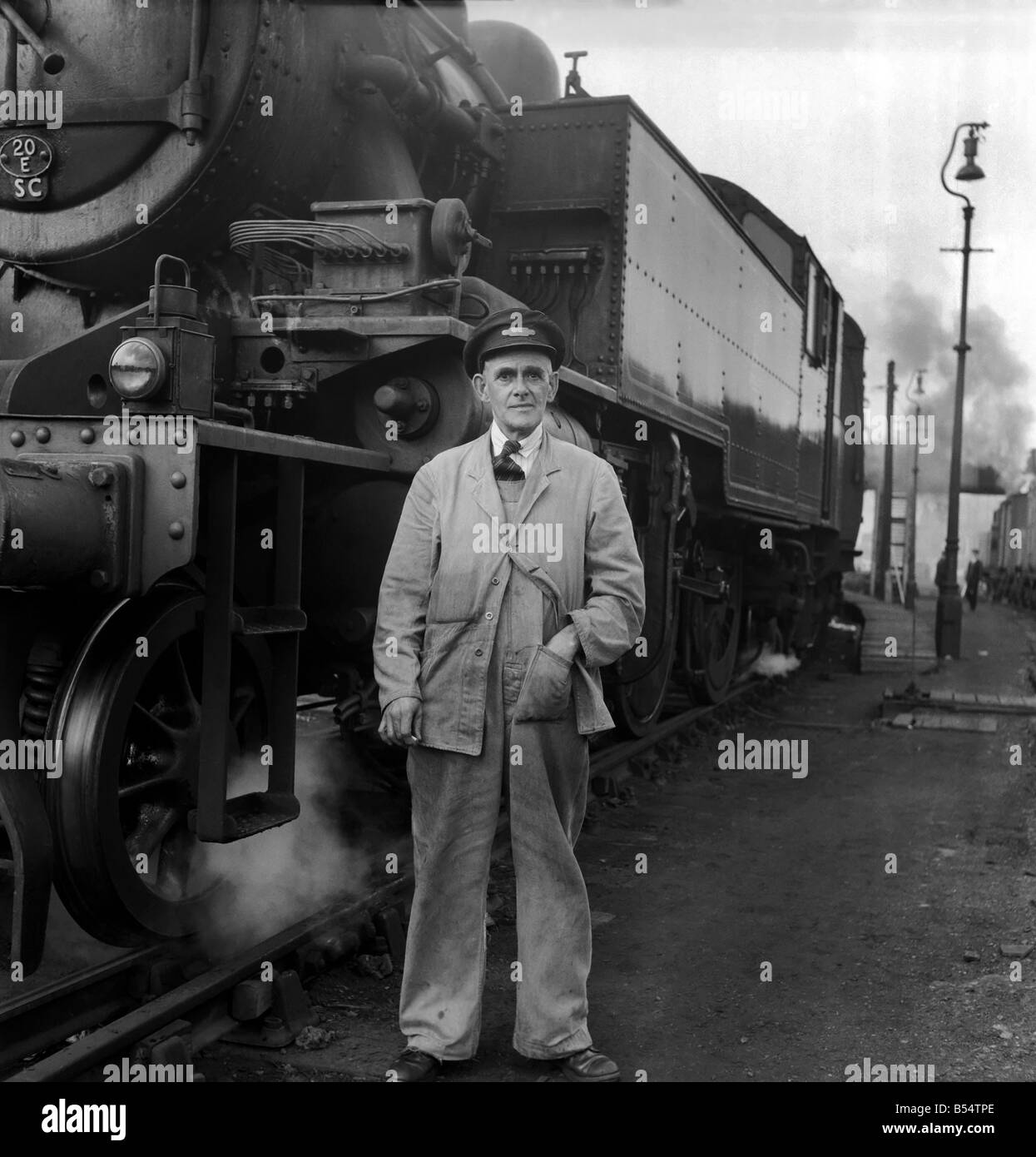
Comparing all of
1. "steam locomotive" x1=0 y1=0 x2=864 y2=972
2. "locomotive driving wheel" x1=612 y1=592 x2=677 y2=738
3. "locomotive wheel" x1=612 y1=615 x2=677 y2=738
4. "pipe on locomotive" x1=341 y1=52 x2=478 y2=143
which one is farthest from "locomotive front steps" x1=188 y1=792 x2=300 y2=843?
"locomotive wheel" x1=612 y1=615 x2=677 y2=738

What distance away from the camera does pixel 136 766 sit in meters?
3.08

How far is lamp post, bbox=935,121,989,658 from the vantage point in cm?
1193

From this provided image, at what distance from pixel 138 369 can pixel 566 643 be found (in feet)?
3.55

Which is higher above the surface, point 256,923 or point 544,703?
point 544,703

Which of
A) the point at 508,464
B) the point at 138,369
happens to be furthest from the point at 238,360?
the point at 508,464

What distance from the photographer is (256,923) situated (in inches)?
134

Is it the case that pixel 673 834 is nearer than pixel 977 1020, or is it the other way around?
pixel 977 1020

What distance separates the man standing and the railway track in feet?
1.44

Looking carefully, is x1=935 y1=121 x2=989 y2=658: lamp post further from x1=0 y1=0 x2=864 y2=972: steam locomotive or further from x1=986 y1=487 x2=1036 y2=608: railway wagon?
x1=986 y1=487 x2=1036 y2=608: railway wagon

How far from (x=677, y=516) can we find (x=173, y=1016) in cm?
328

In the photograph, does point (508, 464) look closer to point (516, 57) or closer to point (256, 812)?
point (256, 812)

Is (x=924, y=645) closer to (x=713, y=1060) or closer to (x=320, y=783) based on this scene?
(x=320, y=783)

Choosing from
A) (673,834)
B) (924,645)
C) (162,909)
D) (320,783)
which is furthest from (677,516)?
(924,645)

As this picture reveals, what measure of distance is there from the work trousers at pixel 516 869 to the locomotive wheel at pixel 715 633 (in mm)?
4315
